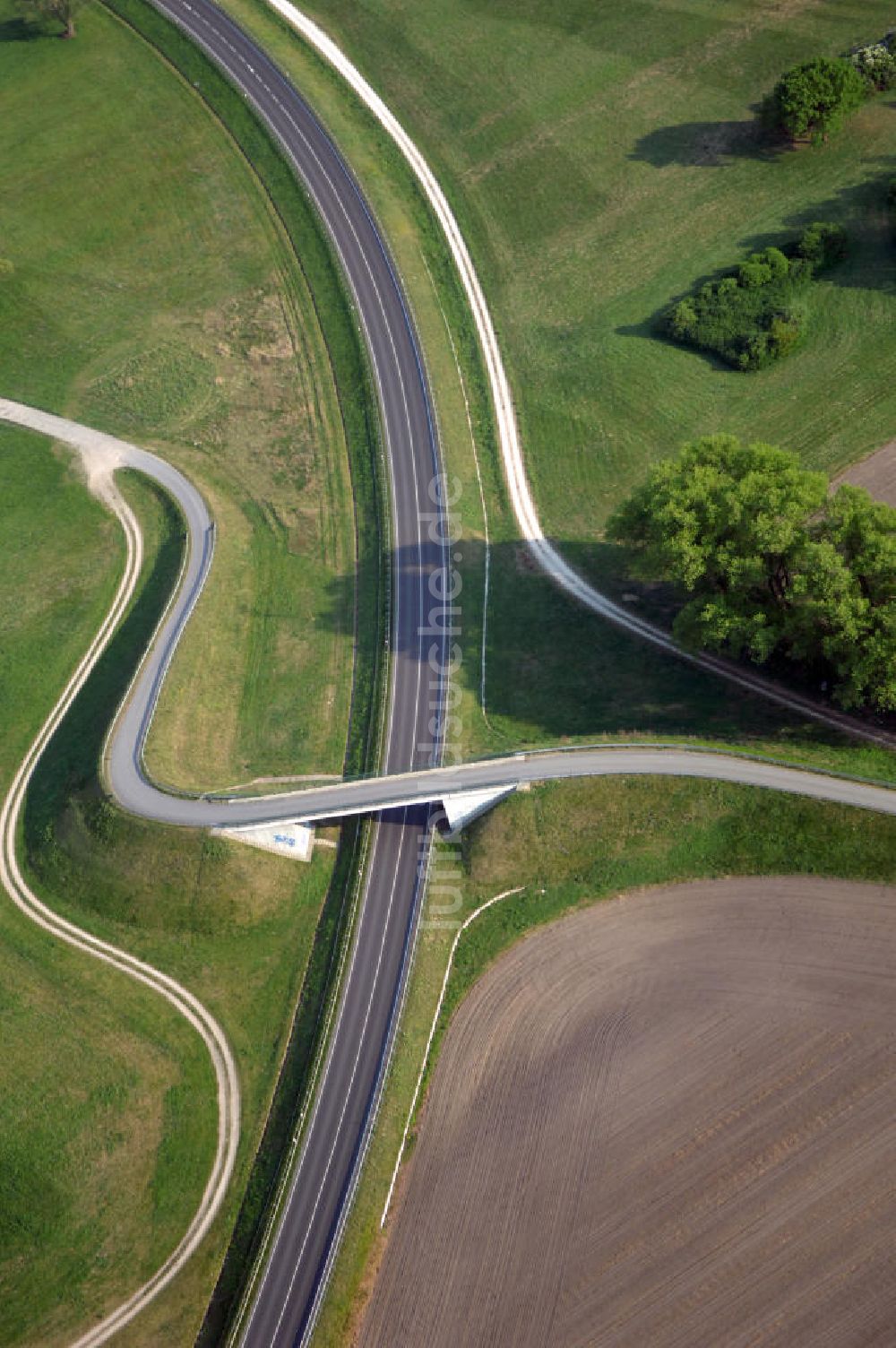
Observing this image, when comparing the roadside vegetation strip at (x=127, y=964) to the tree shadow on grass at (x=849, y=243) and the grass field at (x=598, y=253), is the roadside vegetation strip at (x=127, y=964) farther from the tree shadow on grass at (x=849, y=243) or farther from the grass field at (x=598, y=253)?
the tree shadow on grass at (x=849, y=243)

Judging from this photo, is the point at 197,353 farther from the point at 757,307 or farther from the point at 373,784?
the point at 757,307

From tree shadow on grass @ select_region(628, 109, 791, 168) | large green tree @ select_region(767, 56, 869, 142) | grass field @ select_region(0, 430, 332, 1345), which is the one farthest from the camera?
tree shadow on grass @ select_region(628, 109, 791, 168)

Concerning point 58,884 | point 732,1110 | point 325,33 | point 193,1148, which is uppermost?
point 325,33

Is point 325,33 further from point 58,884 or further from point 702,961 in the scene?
point 702,961

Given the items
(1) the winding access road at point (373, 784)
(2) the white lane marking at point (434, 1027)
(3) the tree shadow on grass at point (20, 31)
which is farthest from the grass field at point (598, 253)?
(3) the tree shadow on grass at point (20, 31)

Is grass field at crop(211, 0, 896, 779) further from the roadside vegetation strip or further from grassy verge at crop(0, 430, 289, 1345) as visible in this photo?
the roadside vegetation strip

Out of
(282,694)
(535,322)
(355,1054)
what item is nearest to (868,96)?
(535,322)

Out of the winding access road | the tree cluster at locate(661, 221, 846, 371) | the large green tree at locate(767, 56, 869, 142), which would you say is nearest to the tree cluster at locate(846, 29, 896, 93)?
the large green tree at locate(767, 56, 869, 142)
